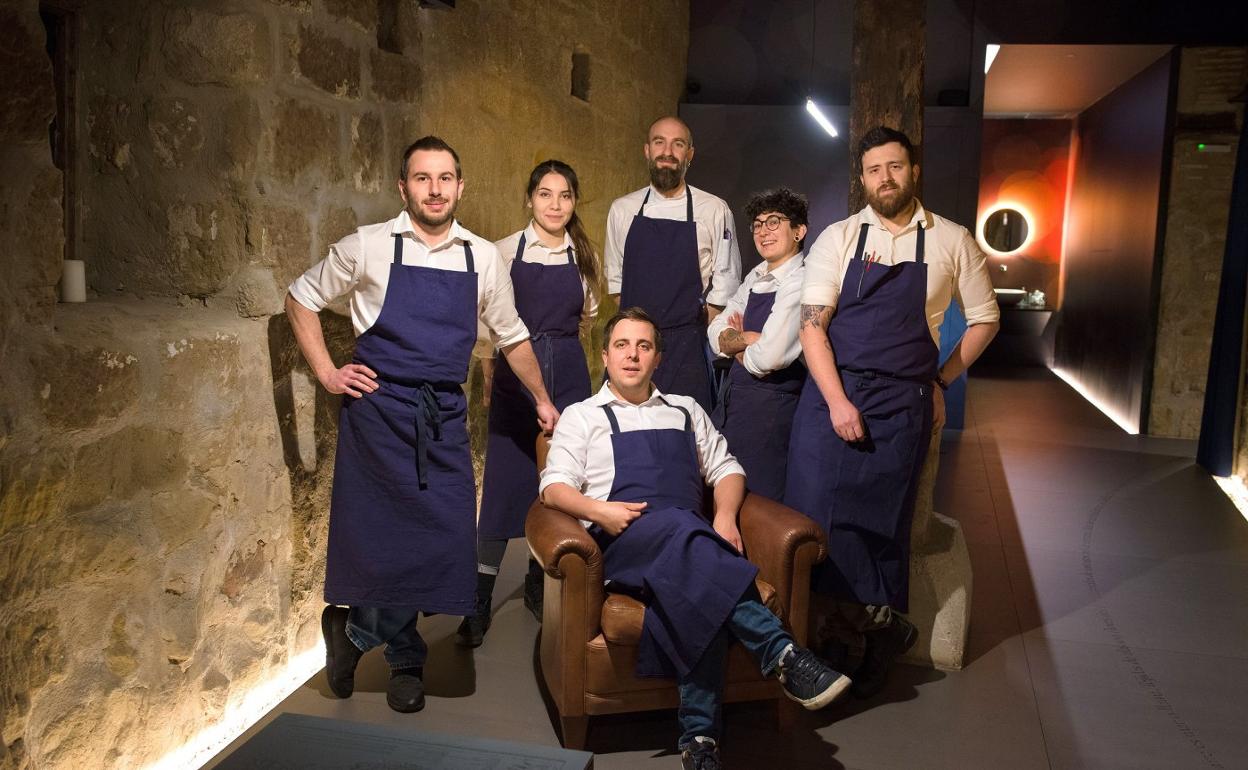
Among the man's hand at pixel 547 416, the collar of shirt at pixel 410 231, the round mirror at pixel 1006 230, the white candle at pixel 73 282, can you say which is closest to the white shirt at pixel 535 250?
the man's hand at pixel 547 416

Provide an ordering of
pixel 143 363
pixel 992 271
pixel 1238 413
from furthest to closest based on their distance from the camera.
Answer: pixel 992 271 → pixel 1238 413 → pixel 143 363

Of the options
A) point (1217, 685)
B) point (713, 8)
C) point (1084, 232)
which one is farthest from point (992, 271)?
point (1217, 685)

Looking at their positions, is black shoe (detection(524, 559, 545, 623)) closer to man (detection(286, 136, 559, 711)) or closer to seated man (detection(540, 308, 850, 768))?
man (detection(286, 136, 559, 711))

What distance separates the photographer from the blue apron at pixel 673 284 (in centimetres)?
421

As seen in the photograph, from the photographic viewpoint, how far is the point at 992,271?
13016 mm

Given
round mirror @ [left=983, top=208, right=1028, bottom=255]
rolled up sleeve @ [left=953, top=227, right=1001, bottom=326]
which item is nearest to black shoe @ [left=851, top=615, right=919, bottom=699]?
rolled up sleeve @ [left=953, top=227, right=1001, bottom=326]

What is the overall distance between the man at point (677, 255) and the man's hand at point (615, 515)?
52.4 inches

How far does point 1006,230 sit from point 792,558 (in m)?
11.3

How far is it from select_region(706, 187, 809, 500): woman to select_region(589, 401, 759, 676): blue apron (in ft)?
1.63

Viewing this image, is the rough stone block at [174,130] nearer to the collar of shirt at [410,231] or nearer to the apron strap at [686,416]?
the collar of shirt at [410,231]

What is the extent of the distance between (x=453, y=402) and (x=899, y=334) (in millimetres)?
1318

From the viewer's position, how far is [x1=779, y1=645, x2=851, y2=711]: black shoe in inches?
101

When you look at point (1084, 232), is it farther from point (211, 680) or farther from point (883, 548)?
point (211, 680)

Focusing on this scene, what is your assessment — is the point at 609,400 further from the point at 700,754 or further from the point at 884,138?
the point at 884,138
